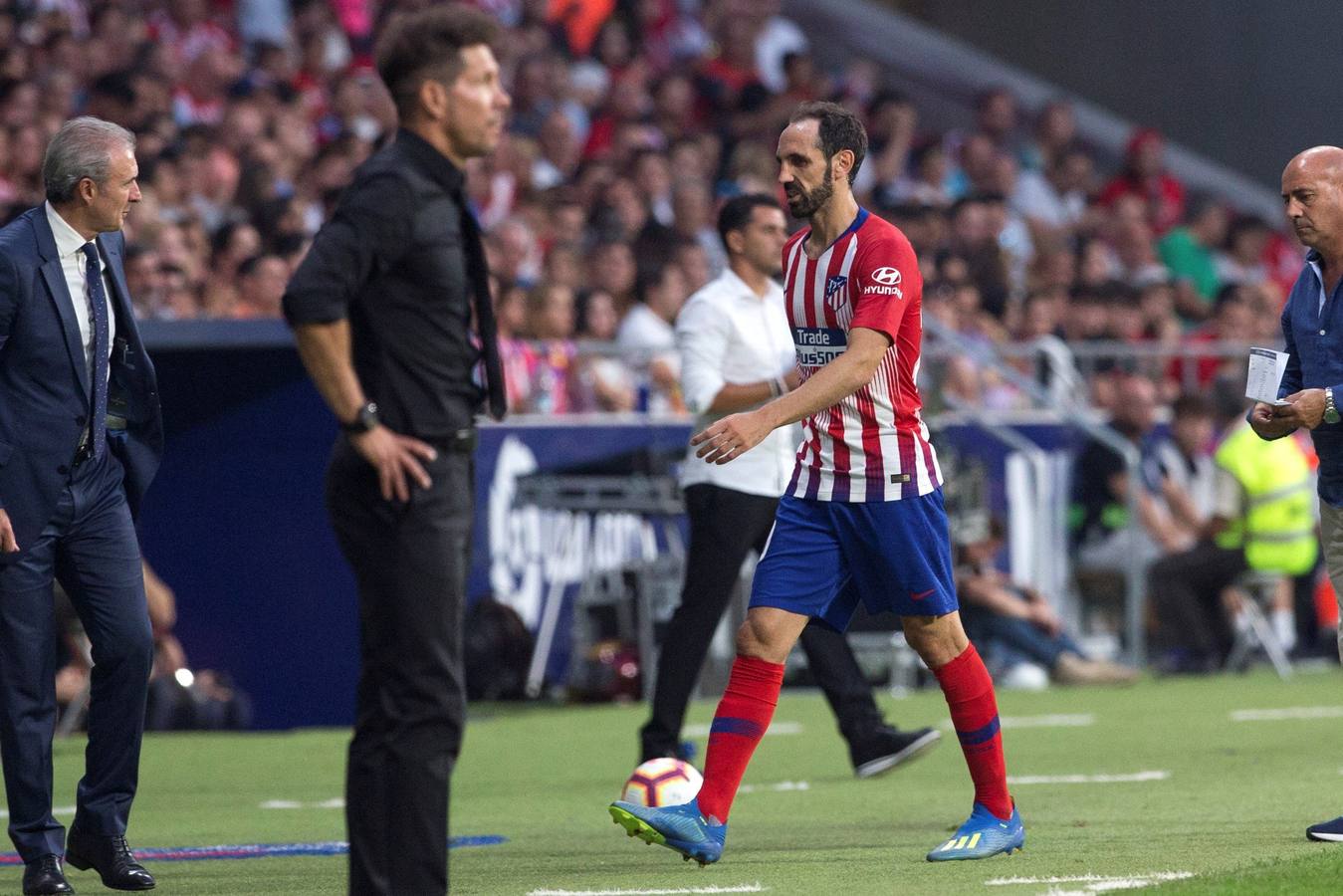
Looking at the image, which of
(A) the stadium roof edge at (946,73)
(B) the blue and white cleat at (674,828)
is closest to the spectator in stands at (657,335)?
(B) the blue and white cleat at (674,828)

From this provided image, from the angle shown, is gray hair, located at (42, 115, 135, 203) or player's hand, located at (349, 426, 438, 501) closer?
player's hand, located at (349, 426, 438, 501)

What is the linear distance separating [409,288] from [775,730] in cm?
754

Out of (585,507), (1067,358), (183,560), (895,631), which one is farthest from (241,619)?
(1067,358)

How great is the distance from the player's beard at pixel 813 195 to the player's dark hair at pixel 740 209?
2.55m

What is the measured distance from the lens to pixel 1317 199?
732cm

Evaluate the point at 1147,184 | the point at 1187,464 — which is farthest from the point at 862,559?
the point at 1147,184

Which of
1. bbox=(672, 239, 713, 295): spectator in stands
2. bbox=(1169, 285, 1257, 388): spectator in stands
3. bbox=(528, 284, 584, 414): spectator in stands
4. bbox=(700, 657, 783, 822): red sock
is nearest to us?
bbox=(700, 657, 783, 822): red sock

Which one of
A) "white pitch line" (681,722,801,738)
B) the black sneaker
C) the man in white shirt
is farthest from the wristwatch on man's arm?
"white pitch line" (681,722,801,738)

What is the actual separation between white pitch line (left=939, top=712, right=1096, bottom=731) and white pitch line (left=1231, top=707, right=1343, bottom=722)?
83 cm

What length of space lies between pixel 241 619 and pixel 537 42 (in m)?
8.43

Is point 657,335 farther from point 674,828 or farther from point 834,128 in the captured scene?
point 674,828

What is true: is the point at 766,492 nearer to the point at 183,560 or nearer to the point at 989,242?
the point at 183,560

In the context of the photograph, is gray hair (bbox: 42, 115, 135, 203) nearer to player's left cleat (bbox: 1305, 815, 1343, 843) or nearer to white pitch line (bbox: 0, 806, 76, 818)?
white pitch line (bbox: 0, 806, 76, 818)

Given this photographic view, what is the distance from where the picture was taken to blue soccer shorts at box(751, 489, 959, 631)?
707cm
